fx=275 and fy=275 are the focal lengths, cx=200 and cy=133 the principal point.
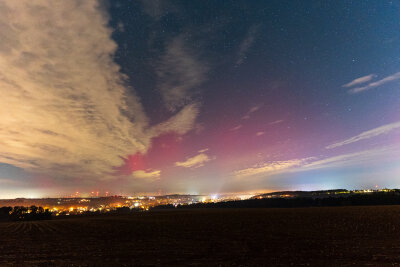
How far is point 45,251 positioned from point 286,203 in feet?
497

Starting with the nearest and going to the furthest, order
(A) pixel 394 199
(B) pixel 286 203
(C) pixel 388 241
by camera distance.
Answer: (C) pixel 388 241 → (A) pixel 394 199 → (B) pixel 286 203

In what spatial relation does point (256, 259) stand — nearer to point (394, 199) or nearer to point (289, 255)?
point (289, 255)

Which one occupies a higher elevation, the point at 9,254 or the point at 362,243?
the point at 9,254

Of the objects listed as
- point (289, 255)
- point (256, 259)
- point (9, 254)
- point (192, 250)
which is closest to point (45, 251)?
point (9, 254)

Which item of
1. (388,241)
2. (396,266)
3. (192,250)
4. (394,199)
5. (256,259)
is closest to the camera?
(396,266)

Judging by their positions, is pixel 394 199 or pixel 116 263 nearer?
pixel 116 263

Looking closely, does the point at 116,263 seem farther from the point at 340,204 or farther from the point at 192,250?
the point at 340,204

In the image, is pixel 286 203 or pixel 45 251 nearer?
pixel 45 251

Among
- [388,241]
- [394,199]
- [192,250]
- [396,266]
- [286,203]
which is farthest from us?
[286,203]

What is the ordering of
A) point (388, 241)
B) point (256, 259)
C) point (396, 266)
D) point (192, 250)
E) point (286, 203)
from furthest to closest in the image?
1. point (286, 203)
2. point (388, 241)
3. point (192, 250)
4. point (256, 259)
5. point (396, 266)

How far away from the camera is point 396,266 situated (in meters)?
14.9

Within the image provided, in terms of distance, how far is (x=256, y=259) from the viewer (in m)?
17.6

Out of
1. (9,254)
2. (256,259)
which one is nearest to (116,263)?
(256,259)

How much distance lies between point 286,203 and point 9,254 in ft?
503
